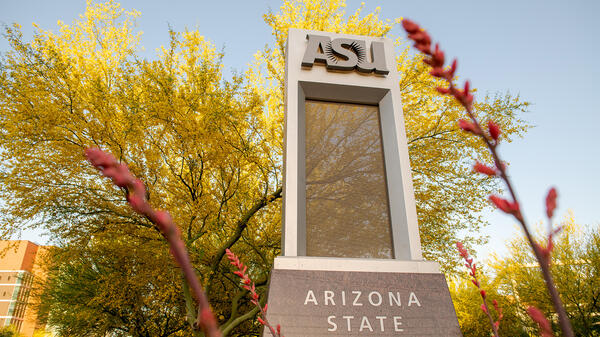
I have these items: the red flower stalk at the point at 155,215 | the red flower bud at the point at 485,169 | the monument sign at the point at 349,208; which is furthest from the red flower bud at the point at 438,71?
the monument sign at the point at 349,208

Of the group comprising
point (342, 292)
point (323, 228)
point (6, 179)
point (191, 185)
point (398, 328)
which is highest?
point (191, 185)

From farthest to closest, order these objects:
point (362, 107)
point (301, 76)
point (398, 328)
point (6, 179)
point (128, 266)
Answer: point (128, 266), point (6, 179), point (362, 107), point (301, 76), point (398, 328)

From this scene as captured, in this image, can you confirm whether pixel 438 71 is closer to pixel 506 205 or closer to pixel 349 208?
pixel 506 205

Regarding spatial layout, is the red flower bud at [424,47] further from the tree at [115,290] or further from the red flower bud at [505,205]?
the tree at [115,290]

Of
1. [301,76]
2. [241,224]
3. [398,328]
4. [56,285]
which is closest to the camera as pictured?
[398,328]

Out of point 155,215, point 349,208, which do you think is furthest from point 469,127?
point 349,208

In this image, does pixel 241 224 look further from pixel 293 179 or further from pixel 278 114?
pixel 293 179

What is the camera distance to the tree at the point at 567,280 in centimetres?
1486

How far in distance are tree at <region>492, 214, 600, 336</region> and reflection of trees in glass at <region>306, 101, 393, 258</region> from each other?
39.2ft

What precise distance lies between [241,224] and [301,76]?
537 cm

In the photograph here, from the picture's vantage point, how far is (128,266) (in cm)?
1081

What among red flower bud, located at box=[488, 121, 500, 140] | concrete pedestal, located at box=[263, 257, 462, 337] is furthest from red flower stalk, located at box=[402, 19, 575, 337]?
concrete pedestal, located at box=[263, 257, 462, 337]

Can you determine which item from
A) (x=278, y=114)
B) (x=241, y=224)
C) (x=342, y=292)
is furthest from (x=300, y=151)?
(x=278, y=114)

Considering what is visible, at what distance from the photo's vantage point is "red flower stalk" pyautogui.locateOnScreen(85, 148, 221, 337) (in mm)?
480
